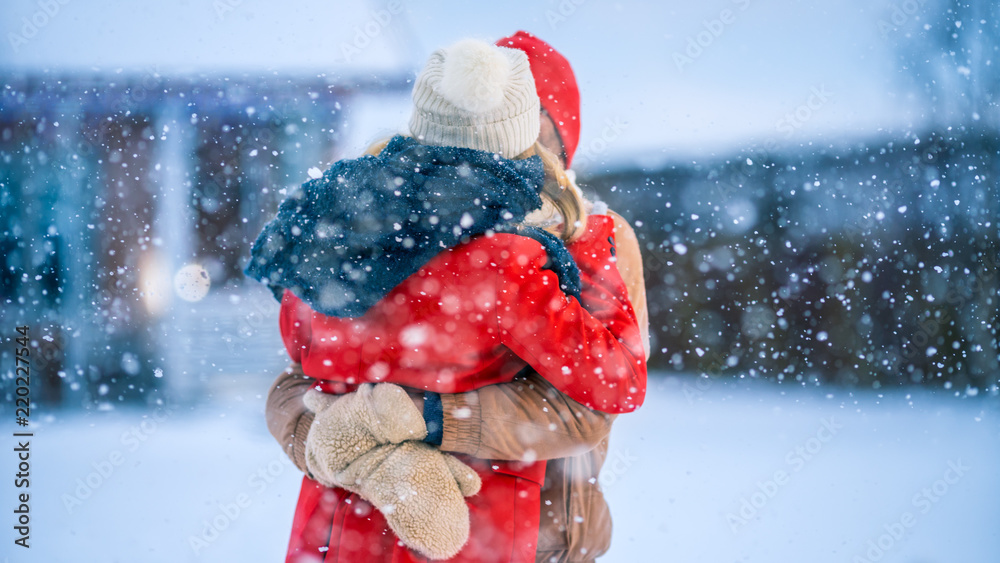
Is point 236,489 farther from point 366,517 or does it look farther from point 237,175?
point 366,517

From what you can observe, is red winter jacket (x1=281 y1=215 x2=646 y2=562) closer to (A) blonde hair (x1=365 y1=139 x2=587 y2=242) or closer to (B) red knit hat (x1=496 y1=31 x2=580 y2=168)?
(A) blonde hair (x1=365 y1=139 x2=587 y2=242)

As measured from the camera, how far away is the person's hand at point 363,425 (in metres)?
0.64

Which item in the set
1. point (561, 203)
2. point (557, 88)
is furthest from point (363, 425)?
point (557, 88)

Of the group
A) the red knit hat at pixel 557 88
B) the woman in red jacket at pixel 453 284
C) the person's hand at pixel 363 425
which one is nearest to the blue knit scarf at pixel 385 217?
the woman in red jacket at pixel 453 284

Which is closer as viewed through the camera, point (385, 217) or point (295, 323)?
point (385, 217)

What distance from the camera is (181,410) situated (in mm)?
2766

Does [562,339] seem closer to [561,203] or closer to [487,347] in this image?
[487,347]

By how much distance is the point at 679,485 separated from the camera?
2.31 metres

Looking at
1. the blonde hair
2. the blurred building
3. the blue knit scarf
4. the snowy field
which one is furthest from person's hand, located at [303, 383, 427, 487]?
the blurred building

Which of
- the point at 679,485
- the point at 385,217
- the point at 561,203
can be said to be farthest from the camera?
the point at 679,485

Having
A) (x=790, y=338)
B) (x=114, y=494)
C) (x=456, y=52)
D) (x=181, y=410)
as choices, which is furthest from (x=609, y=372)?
(x=790, y=338)

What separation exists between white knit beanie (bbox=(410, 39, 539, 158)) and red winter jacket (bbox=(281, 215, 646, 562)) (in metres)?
0.14

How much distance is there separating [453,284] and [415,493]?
25 centimetres

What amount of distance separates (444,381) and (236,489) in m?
1.92
